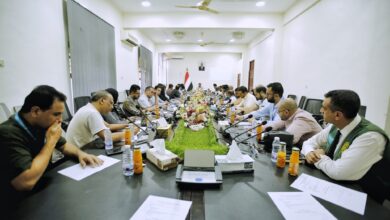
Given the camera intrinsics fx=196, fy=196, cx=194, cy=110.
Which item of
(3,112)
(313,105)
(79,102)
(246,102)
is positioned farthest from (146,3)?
(313,105)

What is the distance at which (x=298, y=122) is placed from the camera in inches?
73.0

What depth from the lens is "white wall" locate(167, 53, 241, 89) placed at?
11.2 meters

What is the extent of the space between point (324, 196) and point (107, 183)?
110 centimetres

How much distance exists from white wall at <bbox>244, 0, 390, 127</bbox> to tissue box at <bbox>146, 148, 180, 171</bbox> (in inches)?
106

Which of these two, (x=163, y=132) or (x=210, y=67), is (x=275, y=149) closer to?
(x=163, y=132)

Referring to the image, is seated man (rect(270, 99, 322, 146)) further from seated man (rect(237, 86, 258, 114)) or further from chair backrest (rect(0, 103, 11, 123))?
chair backrest (rect(0, 103, 11, 123))

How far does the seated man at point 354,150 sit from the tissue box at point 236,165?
450 millimetres

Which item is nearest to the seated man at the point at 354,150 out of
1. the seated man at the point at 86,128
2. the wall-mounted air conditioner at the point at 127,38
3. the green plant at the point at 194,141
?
the green plant at the point at 194,141

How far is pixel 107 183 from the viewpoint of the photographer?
1.04 m

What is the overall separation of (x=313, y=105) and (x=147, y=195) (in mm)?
3707

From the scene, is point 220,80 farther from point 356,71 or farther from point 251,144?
point 251,144

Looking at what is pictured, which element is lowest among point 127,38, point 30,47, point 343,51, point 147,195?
point 147,195

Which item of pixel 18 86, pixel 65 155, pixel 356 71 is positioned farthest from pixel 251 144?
pixel 18 86

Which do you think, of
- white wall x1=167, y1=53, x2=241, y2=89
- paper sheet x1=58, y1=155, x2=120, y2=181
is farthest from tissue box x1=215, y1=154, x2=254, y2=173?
white wall x1=167, y1=53, x2=241, y2=89
